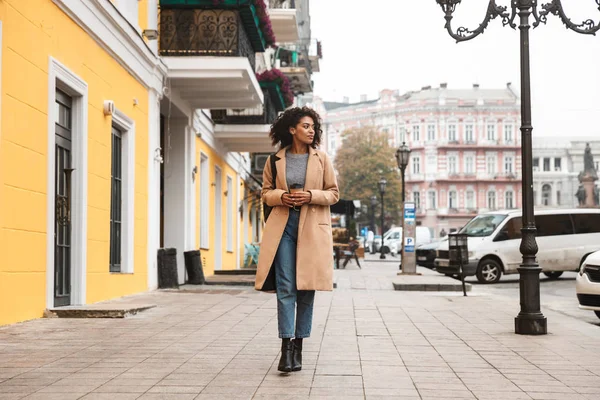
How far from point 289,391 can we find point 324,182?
178cm

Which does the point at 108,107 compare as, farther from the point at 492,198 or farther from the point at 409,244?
the point at 492,198

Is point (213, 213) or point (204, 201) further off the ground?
point (204, 201)

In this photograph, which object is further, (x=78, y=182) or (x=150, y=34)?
(x=150, y=34)

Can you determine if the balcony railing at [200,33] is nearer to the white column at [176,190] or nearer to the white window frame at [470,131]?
the white column at [176,190]

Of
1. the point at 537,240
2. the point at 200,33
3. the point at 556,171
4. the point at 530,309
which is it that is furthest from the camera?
the point at 556,171

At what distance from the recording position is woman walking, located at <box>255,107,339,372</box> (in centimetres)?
641

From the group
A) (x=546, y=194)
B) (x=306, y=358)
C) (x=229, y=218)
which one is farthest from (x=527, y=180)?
(x=546, y=194)

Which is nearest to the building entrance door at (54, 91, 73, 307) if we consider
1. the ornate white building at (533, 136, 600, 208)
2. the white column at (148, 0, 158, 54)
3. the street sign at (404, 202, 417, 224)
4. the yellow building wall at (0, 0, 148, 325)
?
the yellow building wall at (0, 0, 148, 325)

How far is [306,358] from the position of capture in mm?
7066

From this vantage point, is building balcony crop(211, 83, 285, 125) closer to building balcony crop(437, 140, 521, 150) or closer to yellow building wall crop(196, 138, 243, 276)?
yellow building wall crop(196, 138, 243, 276)

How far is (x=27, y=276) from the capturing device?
9375 millimetres

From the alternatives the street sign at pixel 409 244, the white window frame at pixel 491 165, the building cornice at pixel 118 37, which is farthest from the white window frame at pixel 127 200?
the white window frame at pixel 491 165

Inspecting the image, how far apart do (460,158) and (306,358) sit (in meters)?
93.9

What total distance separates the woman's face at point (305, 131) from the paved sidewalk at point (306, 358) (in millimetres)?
1711
